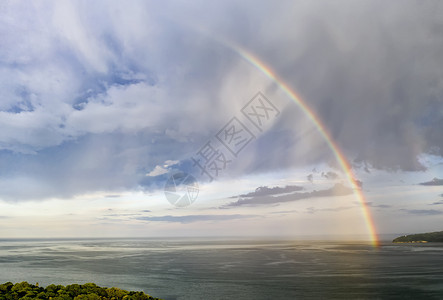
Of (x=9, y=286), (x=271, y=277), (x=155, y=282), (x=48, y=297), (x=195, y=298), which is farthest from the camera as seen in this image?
(x=271, y=277)

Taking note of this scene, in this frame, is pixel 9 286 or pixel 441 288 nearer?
pixel 9 286

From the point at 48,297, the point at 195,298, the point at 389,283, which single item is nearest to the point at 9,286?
the point at 48,297

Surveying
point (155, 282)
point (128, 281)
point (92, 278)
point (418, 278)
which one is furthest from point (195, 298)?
Result: point (418, 278)

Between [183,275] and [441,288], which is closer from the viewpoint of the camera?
[441,288]

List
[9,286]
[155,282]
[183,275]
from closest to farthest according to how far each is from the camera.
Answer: [9,286] → [155,282] → [183,275]

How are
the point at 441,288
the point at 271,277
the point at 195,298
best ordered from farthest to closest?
the point at 271,277 → the point at 441,288 → the point at 195,298

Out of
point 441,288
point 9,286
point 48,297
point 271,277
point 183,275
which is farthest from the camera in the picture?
point 183,275

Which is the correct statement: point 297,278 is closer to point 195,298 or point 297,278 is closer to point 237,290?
point 237,290

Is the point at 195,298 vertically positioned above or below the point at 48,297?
below

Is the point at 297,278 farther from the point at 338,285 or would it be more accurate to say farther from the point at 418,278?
the point at 418,278

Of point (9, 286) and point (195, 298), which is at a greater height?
point (9, 286)
